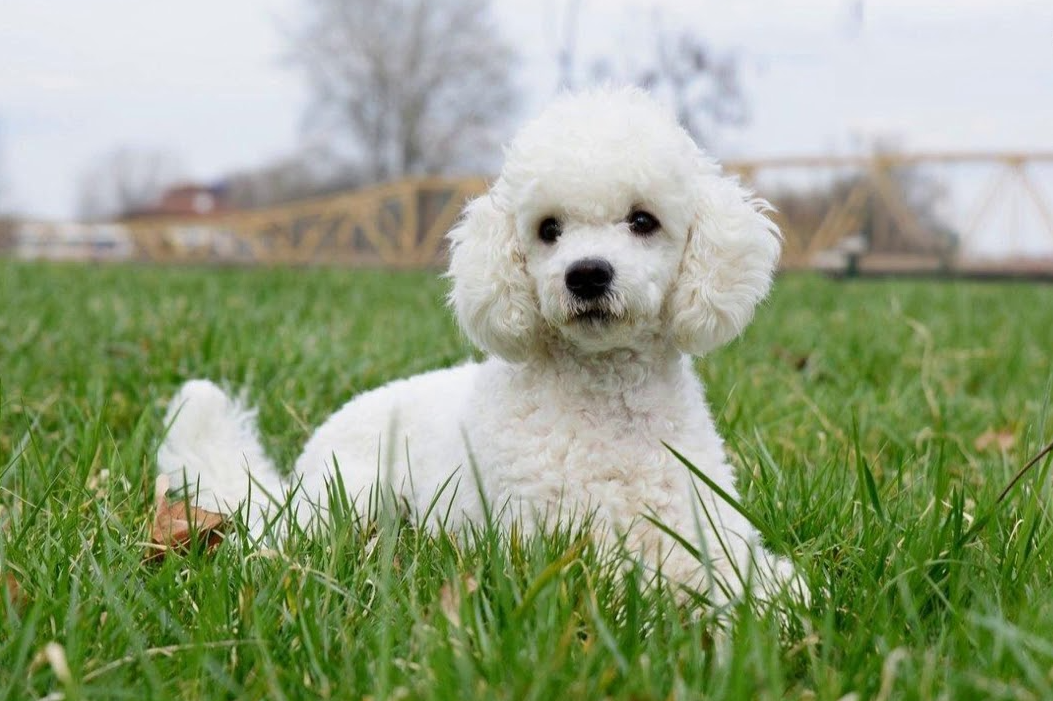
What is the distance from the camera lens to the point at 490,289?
2486 millimetres

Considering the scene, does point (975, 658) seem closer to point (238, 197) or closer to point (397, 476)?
point (397, 476)

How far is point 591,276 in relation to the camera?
226 centimetres

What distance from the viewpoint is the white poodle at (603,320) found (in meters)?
2.28

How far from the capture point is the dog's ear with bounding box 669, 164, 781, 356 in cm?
241

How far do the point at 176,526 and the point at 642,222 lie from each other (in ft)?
4.09

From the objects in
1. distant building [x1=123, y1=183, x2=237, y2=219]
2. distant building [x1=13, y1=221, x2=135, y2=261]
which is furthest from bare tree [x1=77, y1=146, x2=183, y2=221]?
distant building [x1=13, y1=221, x2=135, y2=261]

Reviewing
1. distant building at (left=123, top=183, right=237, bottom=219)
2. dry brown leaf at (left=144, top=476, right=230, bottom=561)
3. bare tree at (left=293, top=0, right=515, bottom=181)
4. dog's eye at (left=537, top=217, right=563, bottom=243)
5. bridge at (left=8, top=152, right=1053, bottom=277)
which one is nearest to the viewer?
dry brown leaf at (left=144, top=476, right=230, bottom=561)

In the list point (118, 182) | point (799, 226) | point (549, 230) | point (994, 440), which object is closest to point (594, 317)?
point (549, 230)

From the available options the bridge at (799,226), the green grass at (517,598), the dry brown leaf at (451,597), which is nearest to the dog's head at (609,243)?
the green grass at (517,598)

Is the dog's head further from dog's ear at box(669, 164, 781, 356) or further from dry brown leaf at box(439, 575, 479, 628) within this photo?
dry brown leaf at box(439, 575, 479, 628)

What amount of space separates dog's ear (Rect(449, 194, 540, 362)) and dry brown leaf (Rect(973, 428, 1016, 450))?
1.83 m

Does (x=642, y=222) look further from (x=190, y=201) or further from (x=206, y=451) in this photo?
(x=190, y=201)

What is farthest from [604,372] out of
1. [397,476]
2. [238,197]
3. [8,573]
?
[238,197]

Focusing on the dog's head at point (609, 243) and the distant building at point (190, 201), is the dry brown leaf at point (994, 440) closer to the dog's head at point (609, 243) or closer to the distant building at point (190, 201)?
the dog's head at point (609, 243)
